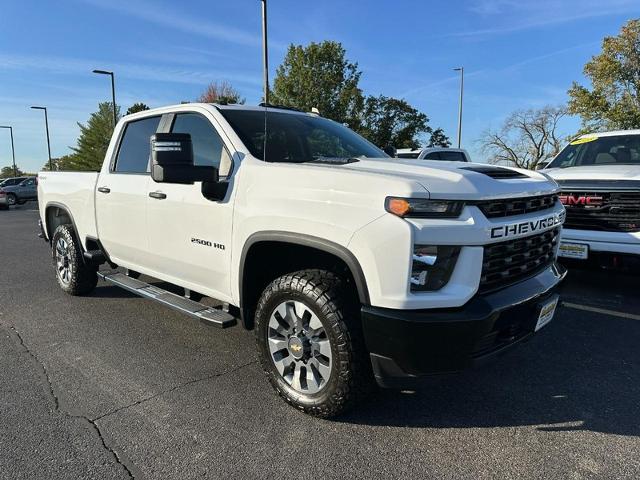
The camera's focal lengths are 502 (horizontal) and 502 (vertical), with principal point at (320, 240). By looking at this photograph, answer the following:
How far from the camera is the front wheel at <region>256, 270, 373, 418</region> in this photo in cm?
271

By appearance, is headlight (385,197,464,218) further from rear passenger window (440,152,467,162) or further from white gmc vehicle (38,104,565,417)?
rear passenger window (440,152,467,162)

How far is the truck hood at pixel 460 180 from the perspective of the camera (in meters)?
2.52

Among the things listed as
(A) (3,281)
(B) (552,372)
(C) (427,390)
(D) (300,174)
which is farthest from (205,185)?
(A) (3,281)

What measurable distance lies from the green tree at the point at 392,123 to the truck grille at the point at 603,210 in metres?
27.0

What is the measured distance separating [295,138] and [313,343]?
1.66 m

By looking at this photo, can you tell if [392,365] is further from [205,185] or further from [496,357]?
[205,185]

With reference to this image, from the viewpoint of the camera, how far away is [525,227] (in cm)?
285

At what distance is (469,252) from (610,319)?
3.04 meters

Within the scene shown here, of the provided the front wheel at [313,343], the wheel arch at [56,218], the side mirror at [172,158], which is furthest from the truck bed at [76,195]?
the front wheel at [313,343]

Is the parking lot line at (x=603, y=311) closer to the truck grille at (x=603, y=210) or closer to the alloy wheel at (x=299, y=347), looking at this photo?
the truck grille at (x=603, y=210)

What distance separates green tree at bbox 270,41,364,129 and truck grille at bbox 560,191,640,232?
23.6 meters

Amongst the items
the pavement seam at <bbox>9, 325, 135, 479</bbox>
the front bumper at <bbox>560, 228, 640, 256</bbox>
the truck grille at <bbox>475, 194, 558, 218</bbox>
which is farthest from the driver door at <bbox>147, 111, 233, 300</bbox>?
the front bumper at <bbox>560, 228, 640, 256</bbox>

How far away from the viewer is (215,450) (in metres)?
2.65

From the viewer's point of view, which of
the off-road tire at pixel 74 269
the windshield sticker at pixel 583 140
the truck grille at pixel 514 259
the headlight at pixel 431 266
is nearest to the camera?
the headlight at pixel 431 266
